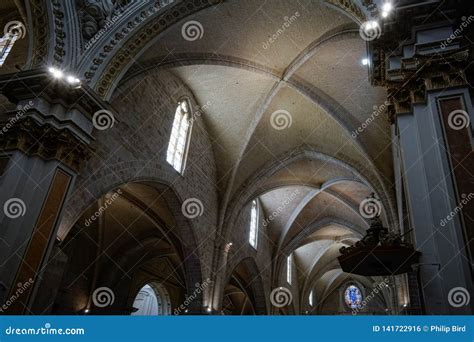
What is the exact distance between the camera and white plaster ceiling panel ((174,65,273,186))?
12.6m

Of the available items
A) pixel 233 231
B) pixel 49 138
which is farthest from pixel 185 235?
pixel 49 138

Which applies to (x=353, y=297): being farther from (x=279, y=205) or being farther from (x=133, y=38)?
(x=133, y=38)

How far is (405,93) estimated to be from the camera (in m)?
5.36

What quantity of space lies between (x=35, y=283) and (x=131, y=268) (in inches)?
403

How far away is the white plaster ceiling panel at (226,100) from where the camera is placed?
1257cm

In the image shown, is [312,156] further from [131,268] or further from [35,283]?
[35,283]

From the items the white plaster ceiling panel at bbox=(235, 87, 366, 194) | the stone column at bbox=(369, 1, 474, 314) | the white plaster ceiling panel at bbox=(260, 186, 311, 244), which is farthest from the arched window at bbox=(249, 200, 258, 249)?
the stone column at bbox=(369, 1, 474, 314)

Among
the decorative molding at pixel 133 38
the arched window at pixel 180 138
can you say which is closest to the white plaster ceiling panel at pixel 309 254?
the arched window at pixel 180 138

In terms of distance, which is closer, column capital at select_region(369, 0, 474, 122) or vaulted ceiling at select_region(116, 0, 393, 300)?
column capital at select_region(369, 0, 474, 122)

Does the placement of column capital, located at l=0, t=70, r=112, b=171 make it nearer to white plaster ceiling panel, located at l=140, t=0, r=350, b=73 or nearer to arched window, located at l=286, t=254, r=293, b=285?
white plaster ceiling panel, located at l=140, t=0, r=350, b=73

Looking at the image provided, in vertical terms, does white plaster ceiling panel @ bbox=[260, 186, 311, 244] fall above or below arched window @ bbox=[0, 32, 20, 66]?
above

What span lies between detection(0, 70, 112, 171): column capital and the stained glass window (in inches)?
1059

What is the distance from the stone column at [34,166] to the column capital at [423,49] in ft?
18.0

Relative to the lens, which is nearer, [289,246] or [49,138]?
[49,138]
